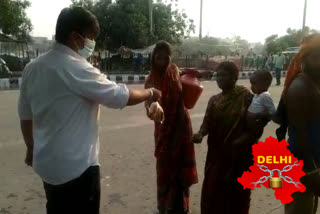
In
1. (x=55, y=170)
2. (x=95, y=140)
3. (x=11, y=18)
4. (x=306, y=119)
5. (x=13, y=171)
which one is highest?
(x=11, y=18)

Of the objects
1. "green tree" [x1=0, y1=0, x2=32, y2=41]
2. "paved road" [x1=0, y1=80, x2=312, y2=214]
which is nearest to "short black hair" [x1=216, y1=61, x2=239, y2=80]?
"paved road" [x1=0, y1=80, x2=312, y2=214]

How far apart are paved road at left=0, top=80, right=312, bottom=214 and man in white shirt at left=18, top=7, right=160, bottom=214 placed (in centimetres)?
154

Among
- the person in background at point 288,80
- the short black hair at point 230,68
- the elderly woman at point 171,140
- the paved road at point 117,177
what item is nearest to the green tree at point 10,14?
the paved road at point 117,177

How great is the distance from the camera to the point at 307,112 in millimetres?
1824

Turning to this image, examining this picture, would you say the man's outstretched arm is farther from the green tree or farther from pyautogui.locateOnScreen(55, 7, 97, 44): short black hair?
the green tree

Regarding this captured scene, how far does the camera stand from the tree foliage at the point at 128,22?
64.9ft

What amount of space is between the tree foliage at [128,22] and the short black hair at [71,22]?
18442mm

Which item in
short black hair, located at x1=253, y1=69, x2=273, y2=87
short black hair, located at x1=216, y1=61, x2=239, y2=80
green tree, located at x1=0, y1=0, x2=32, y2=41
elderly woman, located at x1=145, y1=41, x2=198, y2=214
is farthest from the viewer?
green tree, located at x1=0, y1=0, x2=32, y2=41

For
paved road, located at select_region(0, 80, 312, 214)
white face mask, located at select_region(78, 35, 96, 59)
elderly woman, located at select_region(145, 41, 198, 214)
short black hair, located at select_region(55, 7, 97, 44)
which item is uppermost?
short black hair, located at select_region(55, 7, 97, 44)

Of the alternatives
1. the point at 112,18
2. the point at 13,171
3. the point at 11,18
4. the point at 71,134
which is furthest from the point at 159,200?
the point at 11,18

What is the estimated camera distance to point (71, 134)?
5.50 feet

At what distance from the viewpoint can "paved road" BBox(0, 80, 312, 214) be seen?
329 cm

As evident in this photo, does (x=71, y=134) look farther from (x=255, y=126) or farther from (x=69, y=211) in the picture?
(x=255, y=126)

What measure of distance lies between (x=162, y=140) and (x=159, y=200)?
573mm
